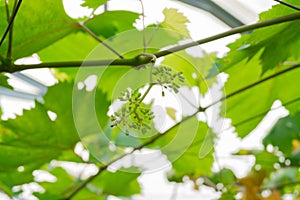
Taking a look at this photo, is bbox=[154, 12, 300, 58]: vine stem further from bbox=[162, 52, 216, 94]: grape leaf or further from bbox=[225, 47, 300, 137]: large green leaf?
bbox=[225, 47, 300, 137]: large green leaf

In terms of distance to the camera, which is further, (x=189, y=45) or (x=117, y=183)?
(x=117, y=183)

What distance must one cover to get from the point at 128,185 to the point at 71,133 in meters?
0.24


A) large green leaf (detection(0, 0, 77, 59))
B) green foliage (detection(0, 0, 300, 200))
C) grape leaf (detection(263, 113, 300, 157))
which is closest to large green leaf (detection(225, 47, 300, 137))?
green foliage (detection(0, 0, 300, 200))

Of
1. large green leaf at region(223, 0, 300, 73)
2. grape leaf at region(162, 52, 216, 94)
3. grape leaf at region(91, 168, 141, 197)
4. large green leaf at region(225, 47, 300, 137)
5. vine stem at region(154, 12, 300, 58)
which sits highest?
grape leaf at region(91, 168, 141, 197)

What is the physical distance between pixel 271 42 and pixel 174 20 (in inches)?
4.0

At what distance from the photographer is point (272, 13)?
1.55 feet

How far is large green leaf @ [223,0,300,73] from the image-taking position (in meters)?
0.47

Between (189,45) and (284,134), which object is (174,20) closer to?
(189,45)

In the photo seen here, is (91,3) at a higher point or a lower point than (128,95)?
higher

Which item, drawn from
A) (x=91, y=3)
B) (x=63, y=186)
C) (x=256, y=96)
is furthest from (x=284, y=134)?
(x=91, y=3)

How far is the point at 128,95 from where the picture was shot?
384mm

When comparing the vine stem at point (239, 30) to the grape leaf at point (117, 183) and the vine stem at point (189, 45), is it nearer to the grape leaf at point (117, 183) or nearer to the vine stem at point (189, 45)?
the vine stem at point (189, 45)

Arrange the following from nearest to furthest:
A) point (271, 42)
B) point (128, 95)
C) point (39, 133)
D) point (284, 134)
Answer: point (128, 95) → point (271, 42) → point (39, 133) → point (284, 134)

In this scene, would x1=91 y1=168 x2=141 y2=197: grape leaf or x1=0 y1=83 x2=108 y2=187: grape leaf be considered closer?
x1=0 y1=83 x2=108 y2=187: grape leaf
